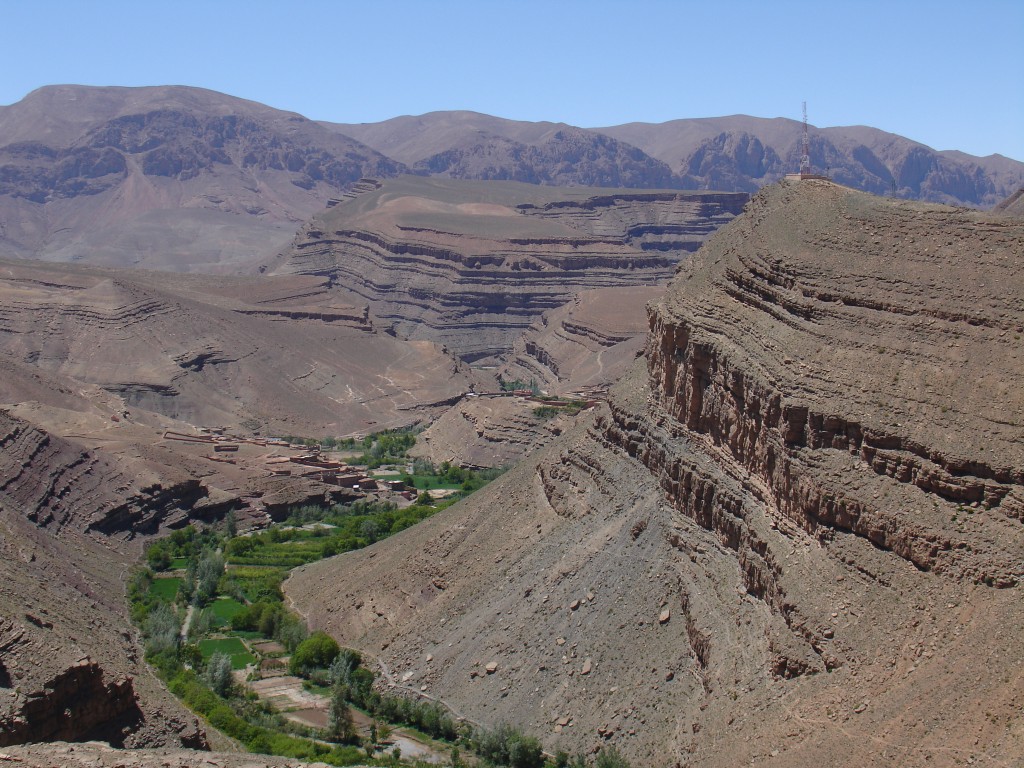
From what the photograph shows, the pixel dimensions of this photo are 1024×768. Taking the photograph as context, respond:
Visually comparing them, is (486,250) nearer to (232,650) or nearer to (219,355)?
(219,355)

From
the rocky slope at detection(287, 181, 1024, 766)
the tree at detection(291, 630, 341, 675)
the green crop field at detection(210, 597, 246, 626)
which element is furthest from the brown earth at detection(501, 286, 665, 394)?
the tree at detection(291, 630, 341, 675)

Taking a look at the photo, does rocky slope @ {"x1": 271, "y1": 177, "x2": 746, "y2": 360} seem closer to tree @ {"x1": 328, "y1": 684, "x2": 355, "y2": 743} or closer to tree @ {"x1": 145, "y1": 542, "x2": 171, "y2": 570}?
tree @ {"x1": 145, "y1": 542, "x2": 171, "y2": 570}

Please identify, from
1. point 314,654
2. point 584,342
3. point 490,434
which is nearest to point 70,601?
point 314,654

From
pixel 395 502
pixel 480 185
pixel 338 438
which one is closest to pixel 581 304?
pixel 338 438

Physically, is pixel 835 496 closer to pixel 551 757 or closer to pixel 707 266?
pixel 551 757

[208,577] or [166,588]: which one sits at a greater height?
[208,577]
